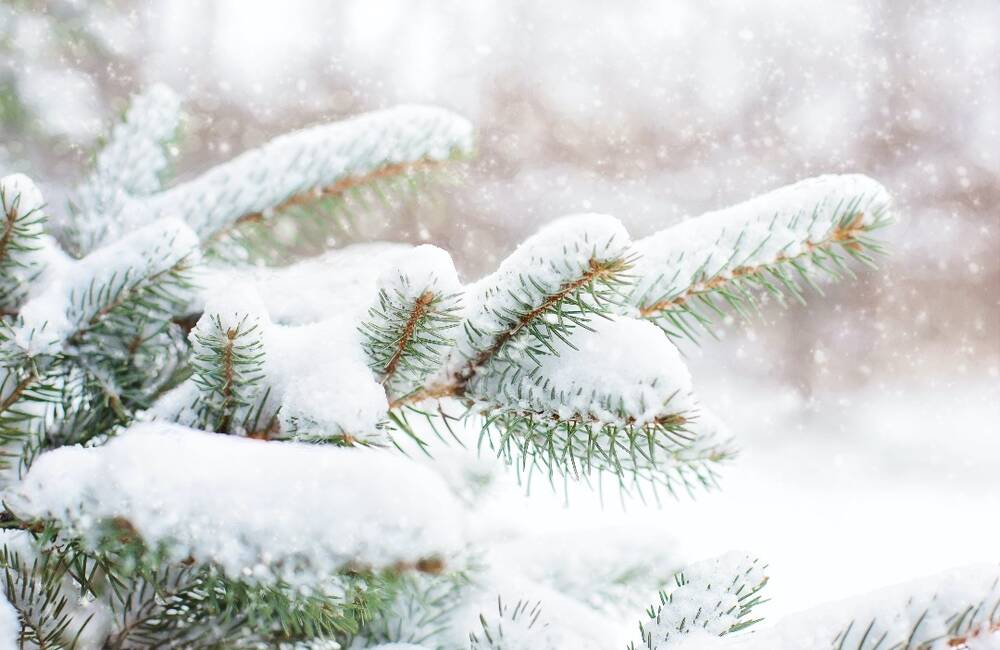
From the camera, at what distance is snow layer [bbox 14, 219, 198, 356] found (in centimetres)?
47

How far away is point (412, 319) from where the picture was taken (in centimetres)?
38

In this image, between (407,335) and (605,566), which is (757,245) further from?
(605,566)

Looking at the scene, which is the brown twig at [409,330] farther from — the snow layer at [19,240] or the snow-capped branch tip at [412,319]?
the snow layer at [19,240]

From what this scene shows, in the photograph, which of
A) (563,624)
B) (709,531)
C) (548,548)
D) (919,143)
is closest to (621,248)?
(563,624)

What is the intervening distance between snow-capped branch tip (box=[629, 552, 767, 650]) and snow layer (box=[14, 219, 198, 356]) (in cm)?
35

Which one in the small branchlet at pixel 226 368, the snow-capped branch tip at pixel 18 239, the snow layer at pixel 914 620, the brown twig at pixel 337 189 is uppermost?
the brown twig at pixel 337 189

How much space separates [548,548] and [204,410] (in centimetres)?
37

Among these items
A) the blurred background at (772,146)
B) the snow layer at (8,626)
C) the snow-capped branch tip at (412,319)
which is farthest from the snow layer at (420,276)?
the blurred background at (772,146)

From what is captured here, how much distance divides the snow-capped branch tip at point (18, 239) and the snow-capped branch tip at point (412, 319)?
0.72 feet

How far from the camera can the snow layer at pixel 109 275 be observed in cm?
47

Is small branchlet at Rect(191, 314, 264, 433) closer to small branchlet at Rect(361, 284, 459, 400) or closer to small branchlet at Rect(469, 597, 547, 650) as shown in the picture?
small branchlet at Rect(361, 284, 459, 400)

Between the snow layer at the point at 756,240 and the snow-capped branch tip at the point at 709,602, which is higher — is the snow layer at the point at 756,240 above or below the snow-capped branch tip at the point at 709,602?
above

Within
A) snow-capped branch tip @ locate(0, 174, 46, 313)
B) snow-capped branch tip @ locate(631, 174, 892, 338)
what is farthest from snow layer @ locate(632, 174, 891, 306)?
snow-capped branch tip @ locate(0, 174, 46, 313)

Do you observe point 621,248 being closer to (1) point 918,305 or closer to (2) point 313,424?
(2) point 313,424
